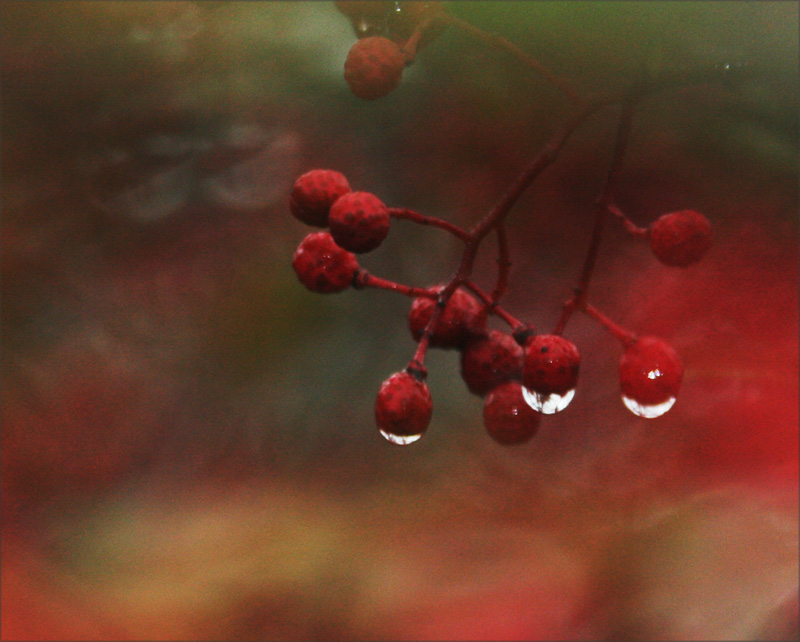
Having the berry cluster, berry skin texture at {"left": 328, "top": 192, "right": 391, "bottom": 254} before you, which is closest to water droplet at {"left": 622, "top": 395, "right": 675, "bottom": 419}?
the berry cluster

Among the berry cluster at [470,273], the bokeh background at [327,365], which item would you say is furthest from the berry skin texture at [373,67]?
the bokeh background at [327,365]

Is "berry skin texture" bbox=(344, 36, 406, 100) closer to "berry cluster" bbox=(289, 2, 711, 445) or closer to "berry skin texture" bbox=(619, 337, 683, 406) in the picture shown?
"berry cluster" bbox=(289, 2, 711, 445)

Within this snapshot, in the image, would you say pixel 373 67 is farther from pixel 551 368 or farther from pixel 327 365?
pixel 327 365

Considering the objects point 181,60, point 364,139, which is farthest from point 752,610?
point 181,60

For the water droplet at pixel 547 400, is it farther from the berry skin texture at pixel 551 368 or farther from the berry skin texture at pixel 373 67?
Answer: the berry skin texture at pixel 373 67

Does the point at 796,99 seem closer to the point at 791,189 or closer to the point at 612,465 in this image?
the point at 791,189

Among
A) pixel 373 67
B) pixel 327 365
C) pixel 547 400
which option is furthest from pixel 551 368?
pixel 327 365
